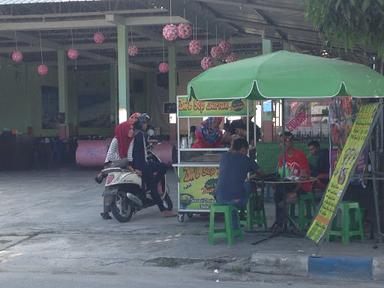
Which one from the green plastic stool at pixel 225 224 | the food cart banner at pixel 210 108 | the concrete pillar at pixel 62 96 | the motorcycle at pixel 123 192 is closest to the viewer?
the green plastic stool at pixel 225 224

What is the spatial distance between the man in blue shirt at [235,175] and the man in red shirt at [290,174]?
0.54 metres

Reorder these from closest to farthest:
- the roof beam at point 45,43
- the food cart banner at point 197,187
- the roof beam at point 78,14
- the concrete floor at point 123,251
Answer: the concrete floor at point 123,251, the food cart banner at point 197,187, the roof beam at point 78,14, the roof beam at point 45,43

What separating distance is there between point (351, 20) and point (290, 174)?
287 cm

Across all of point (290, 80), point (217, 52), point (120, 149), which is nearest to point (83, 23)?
point (217, 52)

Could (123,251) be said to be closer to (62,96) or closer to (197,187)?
(197,187)

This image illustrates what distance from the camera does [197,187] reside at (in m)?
10.1

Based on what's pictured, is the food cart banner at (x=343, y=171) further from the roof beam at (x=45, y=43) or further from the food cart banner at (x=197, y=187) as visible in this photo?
the roof beam at (x=45, y=43)

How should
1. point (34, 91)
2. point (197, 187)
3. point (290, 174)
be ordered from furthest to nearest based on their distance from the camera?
point (34, 91) < point (197, 187) < point (290, 174)

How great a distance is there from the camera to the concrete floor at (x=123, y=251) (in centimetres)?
724

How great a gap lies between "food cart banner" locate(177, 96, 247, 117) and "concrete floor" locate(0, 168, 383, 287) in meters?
1.77

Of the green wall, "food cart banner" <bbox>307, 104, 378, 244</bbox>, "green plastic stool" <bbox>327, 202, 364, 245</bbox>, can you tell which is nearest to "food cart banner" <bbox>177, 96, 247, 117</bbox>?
"food cart banner" <bbox>307, 104, 378, 244</bbox>

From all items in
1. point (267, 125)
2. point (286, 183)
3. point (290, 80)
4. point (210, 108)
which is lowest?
point (286, 183)

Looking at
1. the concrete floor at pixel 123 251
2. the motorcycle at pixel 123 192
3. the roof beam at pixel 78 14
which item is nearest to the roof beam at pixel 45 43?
the roof beam at pixel 78 14

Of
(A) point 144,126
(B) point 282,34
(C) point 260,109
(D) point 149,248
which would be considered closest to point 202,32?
(C) point 260,109
